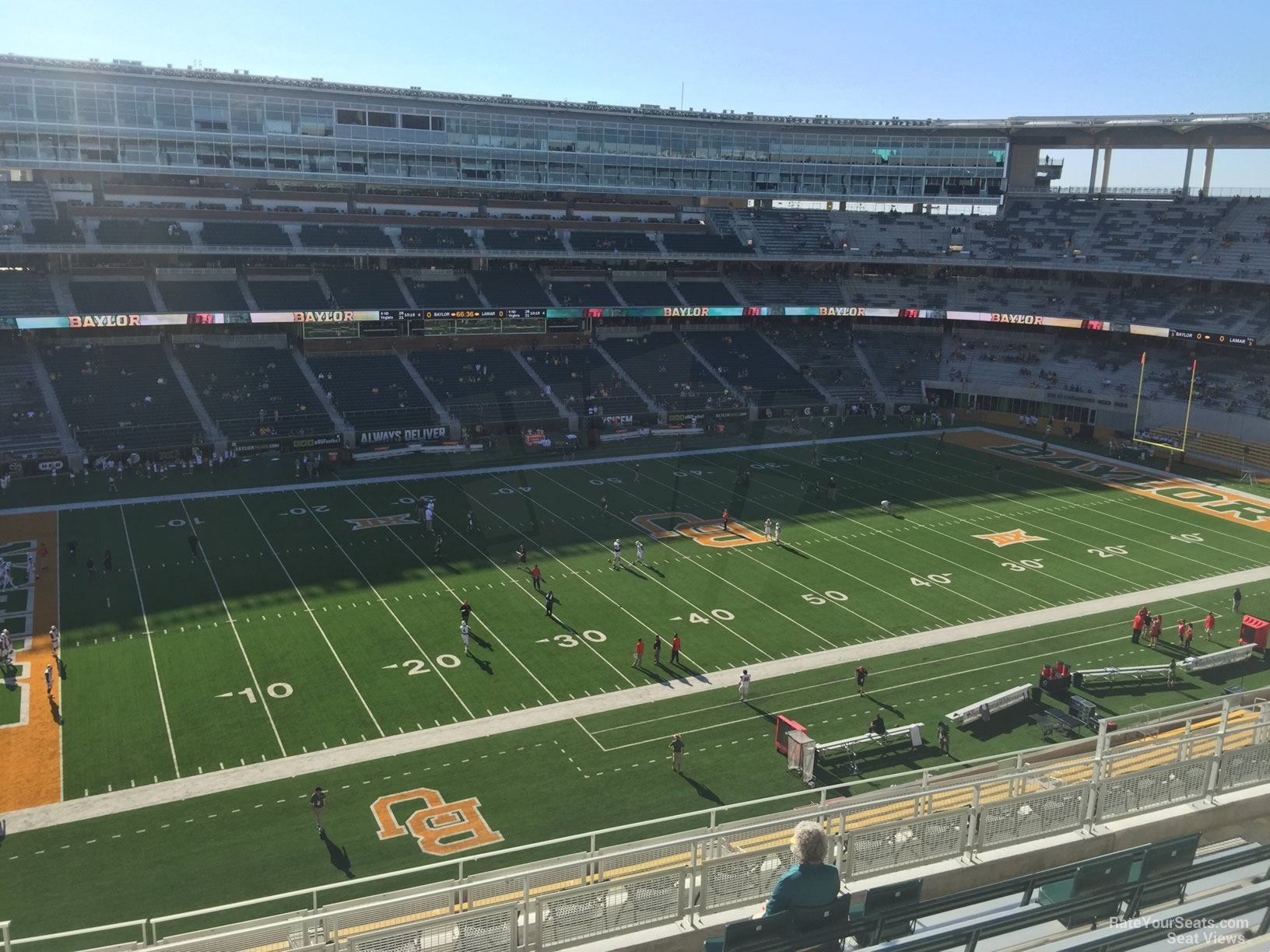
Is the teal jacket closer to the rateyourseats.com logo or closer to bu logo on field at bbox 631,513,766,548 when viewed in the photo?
the rateyourseats.com logo

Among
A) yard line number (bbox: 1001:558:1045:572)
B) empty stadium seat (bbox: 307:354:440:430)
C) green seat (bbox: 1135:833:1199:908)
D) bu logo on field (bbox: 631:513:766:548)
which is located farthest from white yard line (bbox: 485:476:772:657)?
green seat (bbox: 1135:833:1199:908)

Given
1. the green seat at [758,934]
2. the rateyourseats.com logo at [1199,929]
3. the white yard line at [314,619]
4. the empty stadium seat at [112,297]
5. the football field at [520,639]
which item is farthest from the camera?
the empty stadium seat at [112,297]

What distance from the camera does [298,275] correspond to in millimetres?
55344

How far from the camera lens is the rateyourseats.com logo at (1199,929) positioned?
21.8ft

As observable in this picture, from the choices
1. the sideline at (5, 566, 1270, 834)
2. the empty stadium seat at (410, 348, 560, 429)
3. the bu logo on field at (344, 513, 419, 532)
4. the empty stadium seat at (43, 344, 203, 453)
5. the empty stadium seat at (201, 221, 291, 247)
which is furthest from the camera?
the empty stadium seat at (201, 221, 291, 247)

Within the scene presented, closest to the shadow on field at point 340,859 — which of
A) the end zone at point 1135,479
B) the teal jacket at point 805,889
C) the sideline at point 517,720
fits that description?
the sideline at point 517,720

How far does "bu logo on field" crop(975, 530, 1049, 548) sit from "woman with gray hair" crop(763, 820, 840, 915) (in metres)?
30.9

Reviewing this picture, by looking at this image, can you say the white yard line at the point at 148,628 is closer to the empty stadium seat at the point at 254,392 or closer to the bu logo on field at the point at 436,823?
the bu logo on field at the point at 436,823

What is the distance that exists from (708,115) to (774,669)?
5022 centimetres

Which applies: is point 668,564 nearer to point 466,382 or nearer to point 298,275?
point 466,382

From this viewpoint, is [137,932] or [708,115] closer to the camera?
[137,932]

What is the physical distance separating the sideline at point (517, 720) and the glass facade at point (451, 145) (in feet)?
141

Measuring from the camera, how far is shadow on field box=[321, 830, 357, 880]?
16516 millimetres

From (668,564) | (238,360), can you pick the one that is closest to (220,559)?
(668,564)
